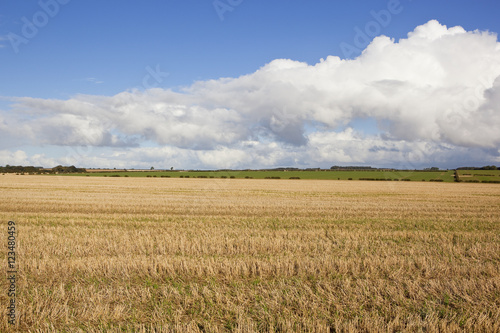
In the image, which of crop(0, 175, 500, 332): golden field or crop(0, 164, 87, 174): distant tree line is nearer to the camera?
crop(0, 175, 500, 332): golden field

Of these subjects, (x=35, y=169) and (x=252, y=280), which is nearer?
(x=252, y=280)

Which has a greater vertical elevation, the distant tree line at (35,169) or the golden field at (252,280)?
the distant tree line at (35,169)

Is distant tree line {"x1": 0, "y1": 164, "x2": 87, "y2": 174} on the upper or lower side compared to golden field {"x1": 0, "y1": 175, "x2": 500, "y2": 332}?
upper

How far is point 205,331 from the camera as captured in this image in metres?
5.09

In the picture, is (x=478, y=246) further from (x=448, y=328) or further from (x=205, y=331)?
(x=205, y=331)

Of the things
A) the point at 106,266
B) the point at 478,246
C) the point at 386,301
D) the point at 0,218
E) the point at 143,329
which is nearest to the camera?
the point at 143,329

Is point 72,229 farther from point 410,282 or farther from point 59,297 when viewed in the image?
point 410,282

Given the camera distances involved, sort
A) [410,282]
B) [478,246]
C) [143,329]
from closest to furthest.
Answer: [143,329] → [410,282] → [478,246]

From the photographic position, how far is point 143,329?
4.91m

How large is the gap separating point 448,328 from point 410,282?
1.99 metres

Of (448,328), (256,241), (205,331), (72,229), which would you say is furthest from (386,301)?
(72,229)

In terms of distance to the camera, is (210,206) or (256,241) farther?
(210,206)

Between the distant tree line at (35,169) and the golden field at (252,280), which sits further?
the distant tree line at (35,169)

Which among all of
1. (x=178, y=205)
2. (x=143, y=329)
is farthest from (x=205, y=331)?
(x=178, y=205)
